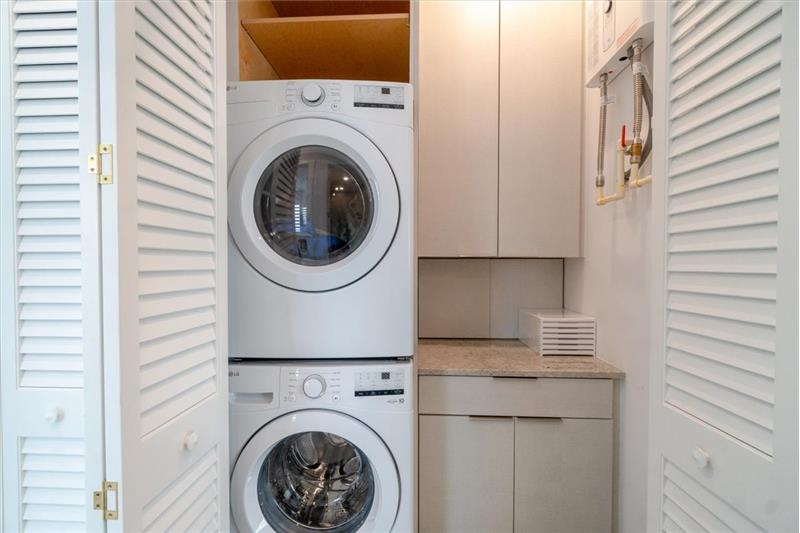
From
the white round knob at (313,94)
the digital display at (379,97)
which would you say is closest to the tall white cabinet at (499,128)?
the digital display at (379,97)

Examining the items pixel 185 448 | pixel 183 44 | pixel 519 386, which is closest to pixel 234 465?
pixel 185 448

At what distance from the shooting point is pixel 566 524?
59.8 inches

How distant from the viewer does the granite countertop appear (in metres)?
1.50

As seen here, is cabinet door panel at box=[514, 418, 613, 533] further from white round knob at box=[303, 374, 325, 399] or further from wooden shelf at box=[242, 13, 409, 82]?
wooden shelf at box=[242, 13, 409, 82]

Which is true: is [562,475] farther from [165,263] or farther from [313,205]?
[165,263]

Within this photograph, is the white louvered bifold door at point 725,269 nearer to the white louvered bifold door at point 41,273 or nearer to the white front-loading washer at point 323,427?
the white front-loading washer at point 323,427

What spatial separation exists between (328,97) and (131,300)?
820mm

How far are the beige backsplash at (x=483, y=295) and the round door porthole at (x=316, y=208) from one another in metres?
0.88

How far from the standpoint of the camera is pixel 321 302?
1224 millimetres

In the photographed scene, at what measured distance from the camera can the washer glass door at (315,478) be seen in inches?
46.0

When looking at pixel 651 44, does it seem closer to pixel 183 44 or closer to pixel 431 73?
pixel 431 73

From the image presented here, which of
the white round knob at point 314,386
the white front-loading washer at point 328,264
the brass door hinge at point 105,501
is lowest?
the brass door hinge at point 105,501

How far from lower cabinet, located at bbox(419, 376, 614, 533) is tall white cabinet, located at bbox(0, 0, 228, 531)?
3.05ft

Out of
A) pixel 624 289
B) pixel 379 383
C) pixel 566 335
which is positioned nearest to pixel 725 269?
pixel 624 289
